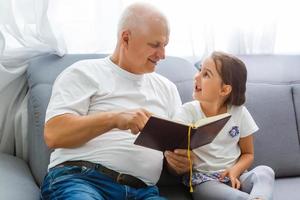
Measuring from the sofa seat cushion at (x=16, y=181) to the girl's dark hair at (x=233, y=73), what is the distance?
0.78 metres

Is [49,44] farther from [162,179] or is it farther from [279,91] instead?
[279,91]

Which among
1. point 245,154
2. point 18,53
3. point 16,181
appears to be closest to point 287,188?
point 245,154

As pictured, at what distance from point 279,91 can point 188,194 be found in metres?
Result: 0.64

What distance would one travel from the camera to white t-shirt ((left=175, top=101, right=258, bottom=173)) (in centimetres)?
164

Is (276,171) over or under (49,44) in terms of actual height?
under

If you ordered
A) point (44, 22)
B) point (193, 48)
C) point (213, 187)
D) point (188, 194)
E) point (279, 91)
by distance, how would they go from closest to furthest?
1. point (213, 187)
2. point (188, 194)
3. point (44, 22)
4. point (279, 91)
5. point (193, 48)

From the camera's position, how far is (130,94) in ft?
5.24

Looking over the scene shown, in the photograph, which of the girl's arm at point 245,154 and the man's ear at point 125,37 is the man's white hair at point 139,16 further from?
the girl's arm at point 245,154

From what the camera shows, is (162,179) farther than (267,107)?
No

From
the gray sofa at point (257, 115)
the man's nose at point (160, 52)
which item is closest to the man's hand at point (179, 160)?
the gray sofa at point (257, 115)

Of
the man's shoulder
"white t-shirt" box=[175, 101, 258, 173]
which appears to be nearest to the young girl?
"white t-shirt" box=[175, 101, 258, 173]

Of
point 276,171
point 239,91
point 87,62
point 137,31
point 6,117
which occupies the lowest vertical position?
point 276,171

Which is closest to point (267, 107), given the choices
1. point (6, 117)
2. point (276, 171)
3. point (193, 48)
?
point (276, 171)

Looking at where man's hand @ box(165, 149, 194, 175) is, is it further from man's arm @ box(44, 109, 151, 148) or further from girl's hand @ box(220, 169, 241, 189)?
man's arm @ box(44, 109, 151, 148)
